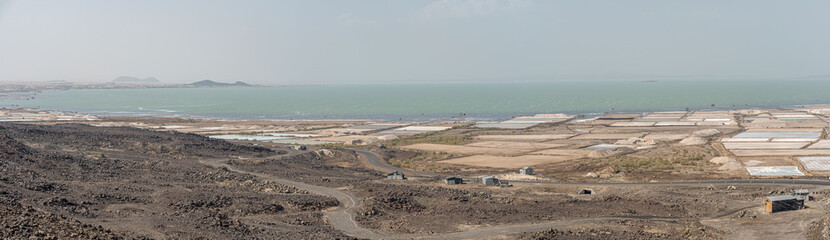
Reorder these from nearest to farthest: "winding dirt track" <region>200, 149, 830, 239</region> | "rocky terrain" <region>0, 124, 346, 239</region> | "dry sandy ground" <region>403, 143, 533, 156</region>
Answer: "rocky terrain" <region>0, 124, 346, 239</region> → "winding dirt track" <region>200, 149, 830, 239</region> → "dry sandy ground" <region>403, 143, 533, 156</region>

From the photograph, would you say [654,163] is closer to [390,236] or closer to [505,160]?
[505,160]

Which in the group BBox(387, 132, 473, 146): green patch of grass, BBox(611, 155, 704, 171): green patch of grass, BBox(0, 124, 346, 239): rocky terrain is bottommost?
BBox(387, 132, 473, 146): green patch of grass

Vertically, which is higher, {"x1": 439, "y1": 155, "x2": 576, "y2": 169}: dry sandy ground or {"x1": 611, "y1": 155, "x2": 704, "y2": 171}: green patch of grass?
{"x1": 611, "y1": 155, "x2": 704, "y2": 171}: green patch of grass

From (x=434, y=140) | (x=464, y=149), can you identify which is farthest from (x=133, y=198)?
(x=434, y=140)

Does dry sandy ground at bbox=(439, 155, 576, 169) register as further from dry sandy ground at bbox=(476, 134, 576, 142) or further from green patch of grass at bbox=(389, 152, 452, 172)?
dry sandy ground at bbox=(476, 134, 576, 142)

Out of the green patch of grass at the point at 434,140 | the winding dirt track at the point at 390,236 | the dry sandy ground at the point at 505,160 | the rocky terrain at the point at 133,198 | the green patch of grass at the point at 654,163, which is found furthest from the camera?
the green patch of grass at the point at 434,140

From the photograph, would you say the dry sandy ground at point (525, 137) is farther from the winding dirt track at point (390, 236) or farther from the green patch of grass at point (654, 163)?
the winding dirt track at point (390, 236)

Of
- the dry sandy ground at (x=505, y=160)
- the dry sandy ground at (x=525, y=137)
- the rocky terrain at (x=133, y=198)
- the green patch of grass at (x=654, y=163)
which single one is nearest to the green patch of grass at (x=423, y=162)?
the dry sandy ground at (x=505, y=160)

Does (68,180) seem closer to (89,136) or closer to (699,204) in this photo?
(89,136)

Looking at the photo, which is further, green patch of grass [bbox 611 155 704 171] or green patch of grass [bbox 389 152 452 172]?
green patch of grass [bbox 389 152 452 172]

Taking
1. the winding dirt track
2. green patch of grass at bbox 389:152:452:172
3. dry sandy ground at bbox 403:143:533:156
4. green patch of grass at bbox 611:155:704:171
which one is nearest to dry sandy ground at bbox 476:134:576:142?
dry sandy ground at bbox 403:143:533:156

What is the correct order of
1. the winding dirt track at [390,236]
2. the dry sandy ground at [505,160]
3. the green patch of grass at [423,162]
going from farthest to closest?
the dry sandy ground at [505,160]
the green patch of grass at [423,162]
the winding dirt track at [390,236]
